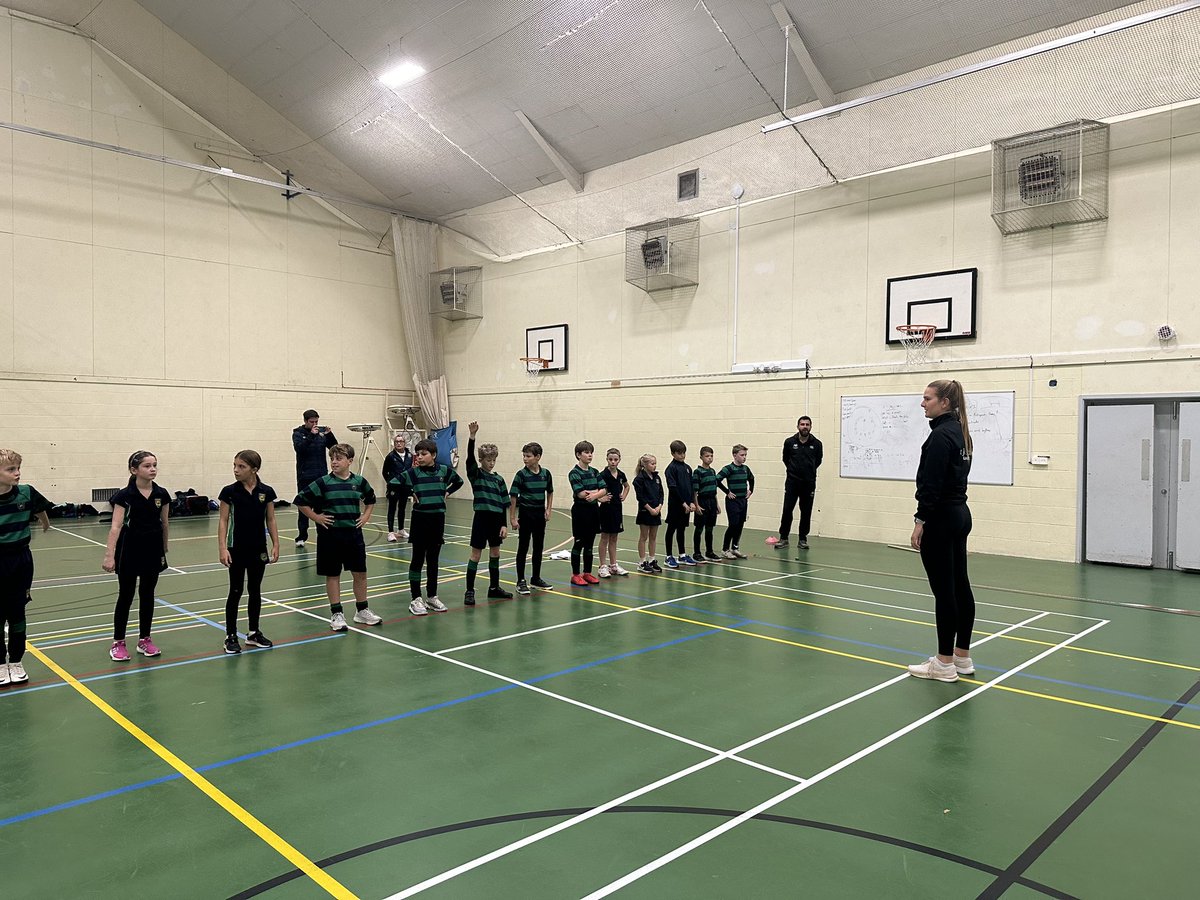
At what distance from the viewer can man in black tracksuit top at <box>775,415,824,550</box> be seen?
1165 centimetres

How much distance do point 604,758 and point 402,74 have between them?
45.6ft

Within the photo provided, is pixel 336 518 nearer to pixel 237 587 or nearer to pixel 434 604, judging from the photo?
pixel 237 587

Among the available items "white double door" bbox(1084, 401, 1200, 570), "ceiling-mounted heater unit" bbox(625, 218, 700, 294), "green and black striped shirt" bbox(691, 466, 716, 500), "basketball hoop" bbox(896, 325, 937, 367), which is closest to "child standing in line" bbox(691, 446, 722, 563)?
"green and black striped shirt" bbox(691, 466, 716, 500)

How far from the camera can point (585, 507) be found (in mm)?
8539

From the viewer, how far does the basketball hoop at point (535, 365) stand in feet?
57.0

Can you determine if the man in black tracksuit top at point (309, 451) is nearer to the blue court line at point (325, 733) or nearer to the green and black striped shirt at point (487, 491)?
the green and black striped shirt at point (487, 491)

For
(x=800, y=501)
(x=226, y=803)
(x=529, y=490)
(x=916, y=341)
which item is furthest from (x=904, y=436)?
(x=226, y=803)

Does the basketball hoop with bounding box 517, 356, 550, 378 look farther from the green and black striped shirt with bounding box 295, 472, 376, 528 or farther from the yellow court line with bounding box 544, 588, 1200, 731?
the green and black striped shirt with bounding box 295, 472, 376, 528

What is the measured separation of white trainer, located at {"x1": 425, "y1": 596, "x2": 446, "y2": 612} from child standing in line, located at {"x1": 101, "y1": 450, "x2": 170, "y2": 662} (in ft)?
7.68

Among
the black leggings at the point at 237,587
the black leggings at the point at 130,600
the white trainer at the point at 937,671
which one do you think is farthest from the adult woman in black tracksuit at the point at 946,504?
the black leggings at the point at 130,600

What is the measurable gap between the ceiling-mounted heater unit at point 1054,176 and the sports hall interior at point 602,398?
20cm

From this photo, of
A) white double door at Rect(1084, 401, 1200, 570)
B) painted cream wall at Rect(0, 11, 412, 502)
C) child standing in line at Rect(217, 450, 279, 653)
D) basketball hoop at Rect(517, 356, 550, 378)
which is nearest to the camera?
child standing in line at Rect(217, 450, 279, 653)

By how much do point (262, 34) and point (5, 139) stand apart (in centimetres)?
504

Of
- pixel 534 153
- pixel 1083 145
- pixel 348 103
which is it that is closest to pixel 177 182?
pixel 348 103
